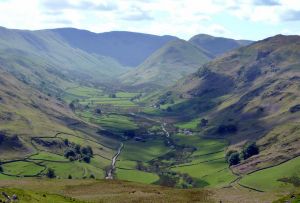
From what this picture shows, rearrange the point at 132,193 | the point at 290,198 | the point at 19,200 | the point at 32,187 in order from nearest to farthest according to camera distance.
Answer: the point at 19,200, the point at 290,198, the point at 132,193, the point at 32,187

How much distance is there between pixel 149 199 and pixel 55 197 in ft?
89.9

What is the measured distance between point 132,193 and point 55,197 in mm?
30789

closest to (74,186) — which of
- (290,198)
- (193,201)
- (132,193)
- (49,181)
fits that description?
(49,181)

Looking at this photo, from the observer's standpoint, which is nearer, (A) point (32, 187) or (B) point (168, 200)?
(B) point (168, 200)

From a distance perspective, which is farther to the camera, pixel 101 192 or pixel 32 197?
pixel 101 192

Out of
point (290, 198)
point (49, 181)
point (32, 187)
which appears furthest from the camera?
point (49, 181)

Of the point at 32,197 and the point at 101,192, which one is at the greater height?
the point at 32,197

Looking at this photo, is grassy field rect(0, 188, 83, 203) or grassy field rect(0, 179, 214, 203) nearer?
grassy field rect(0, 188, 83, 203)

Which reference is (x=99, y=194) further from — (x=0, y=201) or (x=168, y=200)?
(x=0, y=201)

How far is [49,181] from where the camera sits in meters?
160

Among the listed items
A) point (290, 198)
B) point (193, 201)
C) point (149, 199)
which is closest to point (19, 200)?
point (149, 199)

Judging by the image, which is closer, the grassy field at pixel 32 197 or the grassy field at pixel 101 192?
the grassy field at pixel 32 197

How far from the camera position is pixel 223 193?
481 feet

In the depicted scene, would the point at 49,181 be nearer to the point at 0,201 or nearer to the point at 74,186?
the point at 74,186
